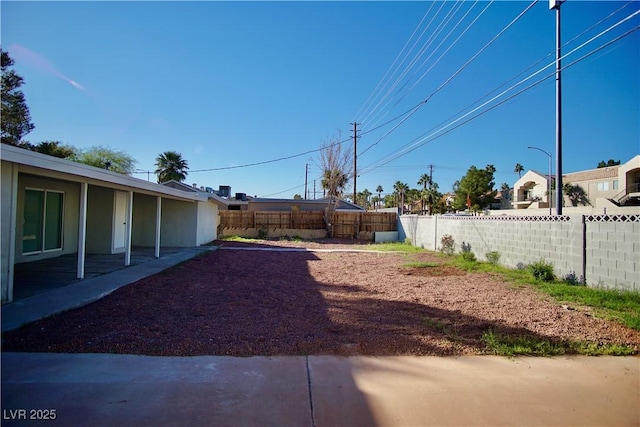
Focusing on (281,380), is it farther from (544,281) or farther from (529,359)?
(544,281)

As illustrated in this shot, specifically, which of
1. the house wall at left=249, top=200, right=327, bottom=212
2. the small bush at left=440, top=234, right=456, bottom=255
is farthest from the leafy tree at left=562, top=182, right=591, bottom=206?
the small bush at left=440, top=234, right=456, bottom=255

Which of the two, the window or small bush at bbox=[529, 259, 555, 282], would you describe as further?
the window

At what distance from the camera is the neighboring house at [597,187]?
3331 cm

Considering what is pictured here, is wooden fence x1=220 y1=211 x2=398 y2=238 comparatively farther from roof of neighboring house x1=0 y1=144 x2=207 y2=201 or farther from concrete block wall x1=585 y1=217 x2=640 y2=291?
concrete block wall x1=585 y1=217 x2=640 y2=291

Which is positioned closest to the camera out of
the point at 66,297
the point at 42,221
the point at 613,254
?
the point at 66,297

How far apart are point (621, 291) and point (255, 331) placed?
6.87 meters

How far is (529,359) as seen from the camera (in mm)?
3738

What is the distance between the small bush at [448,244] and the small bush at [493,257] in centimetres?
255

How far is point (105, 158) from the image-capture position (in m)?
30.8

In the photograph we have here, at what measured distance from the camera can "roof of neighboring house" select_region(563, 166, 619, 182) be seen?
37188 mm

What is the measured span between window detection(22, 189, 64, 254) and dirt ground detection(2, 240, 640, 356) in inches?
154

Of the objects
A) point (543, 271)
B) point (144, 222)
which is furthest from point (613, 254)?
point (144, 222)

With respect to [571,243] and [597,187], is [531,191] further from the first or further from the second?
[571,243]

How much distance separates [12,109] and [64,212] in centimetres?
1026
